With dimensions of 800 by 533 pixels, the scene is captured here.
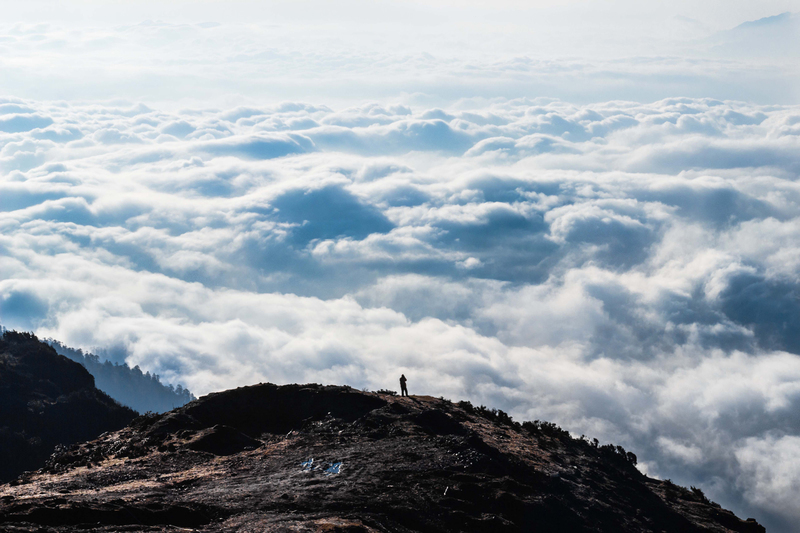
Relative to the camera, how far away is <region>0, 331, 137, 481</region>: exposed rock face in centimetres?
5825

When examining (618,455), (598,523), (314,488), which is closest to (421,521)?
(314,488)

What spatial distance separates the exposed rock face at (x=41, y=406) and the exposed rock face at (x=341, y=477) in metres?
23.5

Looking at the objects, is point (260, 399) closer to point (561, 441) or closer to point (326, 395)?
point (326, 395)

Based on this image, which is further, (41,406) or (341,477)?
(41,406)

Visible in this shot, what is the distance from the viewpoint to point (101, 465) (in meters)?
34.3

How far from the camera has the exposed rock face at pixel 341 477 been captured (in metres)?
24.4

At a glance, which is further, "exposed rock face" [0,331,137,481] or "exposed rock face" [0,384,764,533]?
"exposed rock face" [0,331,137,481]

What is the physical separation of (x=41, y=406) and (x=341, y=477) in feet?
169

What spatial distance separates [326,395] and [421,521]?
20.5m

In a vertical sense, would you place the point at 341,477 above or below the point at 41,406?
above

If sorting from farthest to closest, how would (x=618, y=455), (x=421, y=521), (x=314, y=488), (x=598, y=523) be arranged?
1. (x=618, y=455)
2. (x=598, y=523)
3. (x=314, y=488)
4. (x=421, y=521)

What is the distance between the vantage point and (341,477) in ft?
98.2

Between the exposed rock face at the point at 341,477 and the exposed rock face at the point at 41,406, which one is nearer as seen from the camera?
the exposed rock face at the point at 341,477

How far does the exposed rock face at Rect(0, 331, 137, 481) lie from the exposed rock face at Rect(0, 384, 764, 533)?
2352 cm
